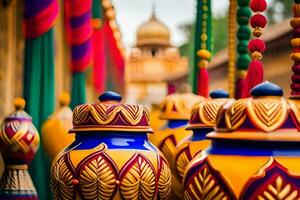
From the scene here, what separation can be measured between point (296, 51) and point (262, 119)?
0.35 meters

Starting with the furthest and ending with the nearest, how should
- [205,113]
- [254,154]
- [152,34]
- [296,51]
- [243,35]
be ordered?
[152,34] → [243,35] → [205,113] → [296,51] → [254,154]

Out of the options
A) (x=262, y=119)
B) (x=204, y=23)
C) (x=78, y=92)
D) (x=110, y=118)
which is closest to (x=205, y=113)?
(x=110, y=118)

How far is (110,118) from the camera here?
83.2 inches

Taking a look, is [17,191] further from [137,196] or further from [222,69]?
[222,69]

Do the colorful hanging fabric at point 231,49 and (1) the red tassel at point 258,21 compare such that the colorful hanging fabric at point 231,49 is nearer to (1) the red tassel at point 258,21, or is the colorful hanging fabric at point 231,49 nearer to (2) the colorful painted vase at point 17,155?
(2) the colorful painted vase at point 17,155

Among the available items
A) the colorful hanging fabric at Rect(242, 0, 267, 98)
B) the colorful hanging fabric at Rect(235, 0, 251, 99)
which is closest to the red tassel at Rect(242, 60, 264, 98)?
the colorful hanging fabric at Rect(242, 0, 267, 98)

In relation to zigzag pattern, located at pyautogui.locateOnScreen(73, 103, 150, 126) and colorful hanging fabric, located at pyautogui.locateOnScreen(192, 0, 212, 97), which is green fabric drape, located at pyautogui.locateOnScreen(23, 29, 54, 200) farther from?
zigzag pattern, located at pyautogui.locateOnScreen(73, 103, 150, 126)

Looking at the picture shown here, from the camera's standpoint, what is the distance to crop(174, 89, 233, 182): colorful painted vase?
234 centimetres

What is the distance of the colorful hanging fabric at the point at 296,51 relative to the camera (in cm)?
179

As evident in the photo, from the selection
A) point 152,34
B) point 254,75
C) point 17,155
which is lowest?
point 17,155

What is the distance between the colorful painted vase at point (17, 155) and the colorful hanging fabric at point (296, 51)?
1367 millimetres

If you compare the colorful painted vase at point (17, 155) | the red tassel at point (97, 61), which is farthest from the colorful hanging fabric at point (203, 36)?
the red tassel at point (97, 61)

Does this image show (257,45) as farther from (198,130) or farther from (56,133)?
(56,133)

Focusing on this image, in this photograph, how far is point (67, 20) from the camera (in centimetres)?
659
